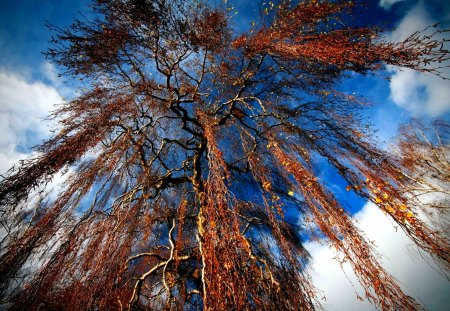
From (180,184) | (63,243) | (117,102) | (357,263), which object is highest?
(180,184)

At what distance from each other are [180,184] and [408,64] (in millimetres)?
5092

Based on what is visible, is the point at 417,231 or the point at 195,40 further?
the point at 195,40

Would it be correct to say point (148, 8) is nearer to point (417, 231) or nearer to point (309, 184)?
point (309, 184)

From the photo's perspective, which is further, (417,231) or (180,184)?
(180,184)

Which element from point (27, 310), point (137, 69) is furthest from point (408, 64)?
point (27, 310)

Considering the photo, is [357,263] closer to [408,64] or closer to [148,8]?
[408,64]

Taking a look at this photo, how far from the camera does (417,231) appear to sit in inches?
78.1

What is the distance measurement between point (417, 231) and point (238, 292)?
1750 millimetres

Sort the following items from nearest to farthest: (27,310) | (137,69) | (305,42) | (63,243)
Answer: (27,310), (63,243), (305,42), (137,69)

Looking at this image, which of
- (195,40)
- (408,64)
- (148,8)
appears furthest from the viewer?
(195,40)

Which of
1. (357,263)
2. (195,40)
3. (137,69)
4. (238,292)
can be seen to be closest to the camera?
(238,292)

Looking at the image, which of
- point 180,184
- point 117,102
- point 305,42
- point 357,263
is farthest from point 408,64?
point 180,184

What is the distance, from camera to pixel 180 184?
589 centimetres

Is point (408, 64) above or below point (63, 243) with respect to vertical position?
above
